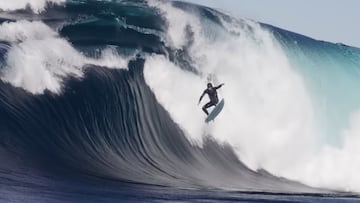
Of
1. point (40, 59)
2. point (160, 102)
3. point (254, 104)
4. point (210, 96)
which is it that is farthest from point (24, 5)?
point (254, 104)

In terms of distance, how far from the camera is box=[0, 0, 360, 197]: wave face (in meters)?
16.6

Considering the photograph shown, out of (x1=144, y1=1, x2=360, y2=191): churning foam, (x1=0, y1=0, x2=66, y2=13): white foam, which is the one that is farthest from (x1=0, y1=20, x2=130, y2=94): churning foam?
(x1=144, y1=1, x2=360, y2=191): churning foam

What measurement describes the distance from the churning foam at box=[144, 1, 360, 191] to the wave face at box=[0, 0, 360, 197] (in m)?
0.04

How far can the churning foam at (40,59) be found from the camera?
1766 cm

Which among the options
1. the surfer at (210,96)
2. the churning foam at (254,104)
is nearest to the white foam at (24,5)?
the churning foam at (254,104)

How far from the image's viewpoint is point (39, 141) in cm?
1584

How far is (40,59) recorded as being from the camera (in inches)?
736

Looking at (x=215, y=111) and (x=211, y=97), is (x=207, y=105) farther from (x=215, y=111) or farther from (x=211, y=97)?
(x=215, y=111)

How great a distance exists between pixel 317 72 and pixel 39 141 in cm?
1892

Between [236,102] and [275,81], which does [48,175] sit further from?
[275,81]

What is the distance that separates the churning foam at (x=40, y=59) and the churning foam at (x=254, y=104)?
80.4 inches

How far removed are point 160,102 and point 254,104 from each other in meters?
5.15

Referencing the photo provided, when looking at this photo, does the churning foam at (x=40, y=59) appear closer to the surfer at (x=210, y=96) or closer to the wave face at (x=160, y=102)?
the wave face at (x=160, y=102)

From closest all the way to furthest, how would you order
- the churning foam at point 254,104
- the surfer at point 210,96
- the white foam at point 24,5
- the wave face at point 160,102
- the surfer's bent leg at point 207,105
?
the wave face at point 160,102
the white foam at point 24,5
the surfer at point 210,96
the surfer's bent leg at point 207,105
the churning foam at point 254,104
